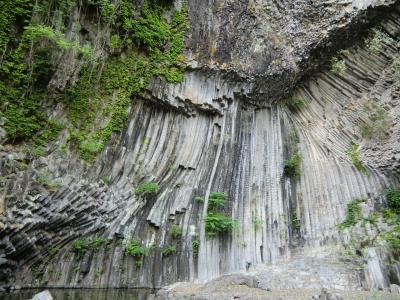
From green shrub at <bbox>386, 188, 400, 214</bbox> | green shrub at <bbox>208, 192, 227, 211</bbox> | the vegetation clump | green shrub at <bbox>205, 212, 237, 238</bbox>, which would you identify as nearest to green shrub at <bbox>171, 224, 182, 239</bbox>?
green shrub at <bbox>205, 212, 237, 238</bbox>

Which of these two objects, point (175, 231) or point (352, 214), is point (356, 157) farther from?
point (175, 231)

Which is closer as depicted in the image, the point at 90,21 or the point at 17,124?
the point at 17,124

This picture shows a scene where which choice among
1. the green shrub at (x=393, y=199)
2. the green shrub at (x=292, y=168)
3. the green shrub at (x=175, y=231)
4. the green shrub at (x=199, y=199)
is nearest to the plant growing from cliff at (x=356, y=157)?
the green shrub at (x=393, y=199)

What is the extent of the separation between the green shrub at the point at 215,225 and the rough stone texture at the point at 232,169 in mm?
241

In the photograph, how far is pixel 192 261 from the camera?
1213 centimetres

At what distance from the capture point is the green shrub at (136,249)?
11.3 meters

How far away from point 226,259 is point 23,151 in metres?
7.07

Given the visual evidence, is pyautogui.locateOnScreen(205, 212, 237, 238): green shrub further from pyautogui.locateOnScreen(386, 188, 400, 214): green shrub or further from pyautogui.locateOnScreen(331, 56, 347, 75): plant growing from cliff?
pyautogui.locateOnScreen(331, 56, 347, 75): plant growing from cliff

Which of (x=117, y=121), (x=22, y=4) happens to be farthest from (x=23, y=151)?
(x=22, y=4)

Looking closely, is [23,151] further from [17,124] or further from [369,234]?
[369,234]

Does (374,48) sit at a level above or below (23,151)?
above

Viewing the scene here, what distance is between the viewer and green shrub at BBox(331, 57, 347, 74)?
15.7 meters

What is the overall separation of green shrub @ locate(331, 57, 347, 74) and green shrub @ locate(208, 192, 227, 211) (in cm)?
734

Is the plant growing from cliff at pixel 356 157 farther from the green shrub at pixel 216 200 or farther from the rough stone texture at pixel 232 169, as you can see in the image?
the green shrub at pixel 216 200
